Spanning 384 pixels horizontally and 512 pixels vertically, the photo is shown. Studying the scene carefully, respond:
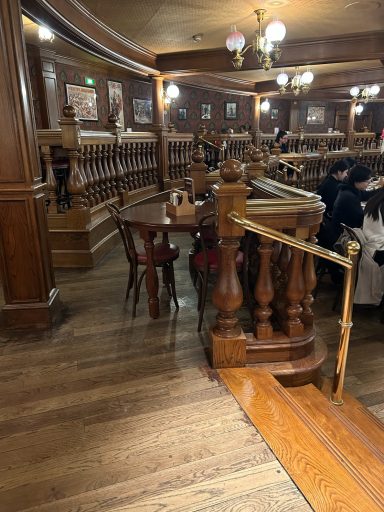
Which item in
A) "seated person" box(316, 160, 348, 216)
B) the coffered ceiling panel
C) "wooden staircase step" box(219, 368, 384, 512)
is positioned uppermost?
the coffered ceiling panel

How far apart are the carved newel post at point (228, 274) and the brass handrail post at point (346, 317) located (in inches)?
19.3

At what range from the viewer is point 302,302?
216cm

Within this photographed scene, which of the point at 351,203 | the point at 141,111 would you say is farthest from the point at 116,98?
the point at 351,203

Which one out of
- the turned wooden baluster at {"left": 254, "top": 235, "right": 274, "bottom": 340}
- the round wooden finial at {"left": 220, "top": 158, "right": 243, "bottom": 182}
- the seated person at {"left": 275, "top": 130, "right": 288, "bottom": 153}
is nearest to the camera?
the round wooden finial at {"left": 220, "top": 158, "right": 243, "bottom": 182}

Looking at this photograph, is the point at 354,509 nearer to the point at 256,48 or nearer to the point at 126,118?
the point at 256,48

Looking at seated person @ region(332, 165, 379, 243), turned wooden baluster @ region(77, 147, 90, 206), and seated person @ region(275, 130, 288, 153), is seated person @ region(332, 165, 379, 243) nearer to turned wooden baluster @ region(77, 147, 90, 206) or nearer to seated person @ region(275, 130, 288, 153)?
turned wooden baluster @ region(77, 147, 90, 206)

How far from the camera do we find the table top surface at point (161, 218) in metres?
2.50

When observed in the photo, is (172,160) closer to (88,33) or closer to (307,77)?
(88,33)

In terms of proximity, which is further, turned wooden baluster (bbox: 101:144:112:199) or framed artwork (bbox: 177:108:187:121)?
framed artwork (bbox: 177:108:187:121)

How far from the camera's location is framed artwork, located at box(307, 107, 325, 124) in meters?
15.0

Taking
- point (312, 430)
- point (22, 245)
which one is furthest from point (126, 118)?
point (312, 430)

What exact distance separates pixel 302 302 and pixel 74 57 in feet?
26.2

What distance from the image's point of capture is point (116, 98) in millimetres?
9633

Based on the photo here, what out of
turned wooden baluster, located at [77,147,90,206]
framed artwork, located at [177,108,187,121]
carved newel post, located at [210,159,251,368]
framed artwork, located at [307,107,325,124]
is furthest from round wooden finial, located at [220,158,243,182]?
framed artwork, located at [307,107,325,124]
